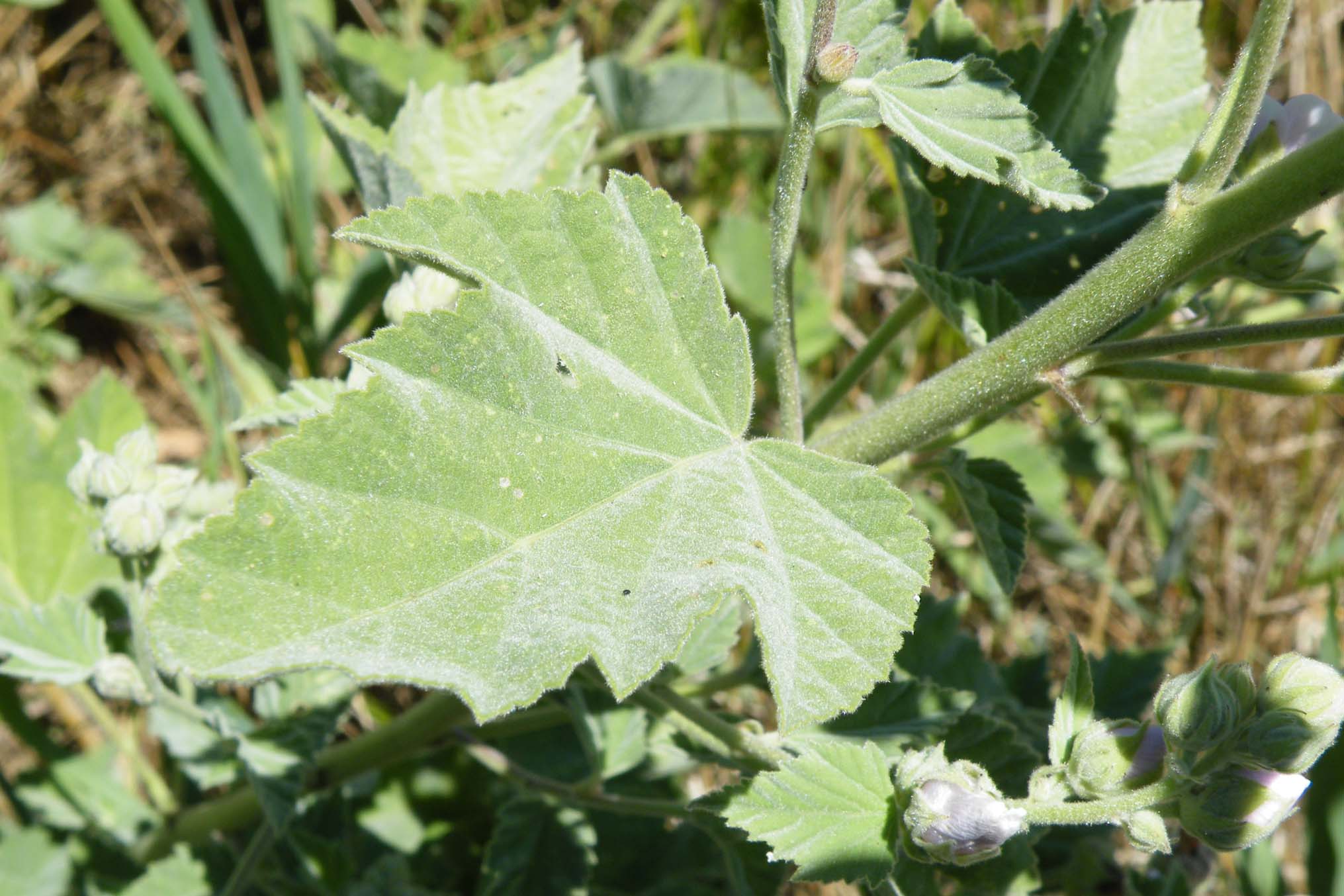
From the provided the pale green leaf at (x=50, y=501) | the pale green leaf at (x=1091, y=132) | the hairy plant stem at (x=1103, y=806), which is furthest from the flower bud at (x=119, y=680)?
the pale green leaf at (x=1091, y=132)

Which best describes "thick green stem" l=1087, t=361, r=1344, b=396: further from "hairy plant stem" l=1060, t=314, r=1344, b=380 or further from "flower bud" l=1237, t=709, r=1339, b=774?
"flower bud" l=1237, t=709, r=1339, b=774

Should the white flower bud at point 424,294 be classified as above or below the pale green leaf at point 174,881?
above

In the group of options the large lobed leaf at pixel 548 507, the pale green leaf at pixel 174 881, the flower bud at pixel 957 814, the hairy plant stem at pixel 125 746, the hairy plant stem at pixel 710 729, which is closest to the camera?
the large lobed leaf at pixel 548 507

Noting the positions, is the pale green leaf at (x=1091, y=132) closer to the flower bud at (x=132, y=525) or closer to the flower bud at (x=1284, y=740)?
the flower bud at (x=1284, y=740)

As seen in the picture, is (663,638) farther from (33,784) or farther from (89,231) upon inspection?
(89,231)

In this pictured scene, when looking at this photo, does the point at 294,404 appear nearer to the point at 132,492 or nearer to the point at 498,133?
the point at 132,492

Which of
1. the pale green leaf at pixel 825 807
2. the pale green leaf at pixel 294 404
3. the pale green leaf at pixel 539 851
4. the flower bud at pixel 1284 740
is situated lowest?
the pale green leaf at pixel 539 851

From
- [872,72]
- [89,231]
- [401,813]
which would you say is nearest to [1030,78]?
[872,72]
